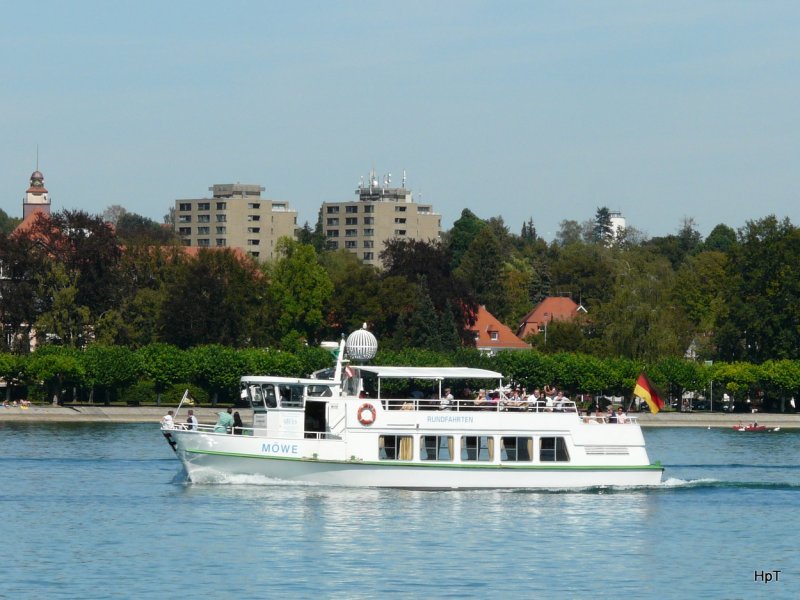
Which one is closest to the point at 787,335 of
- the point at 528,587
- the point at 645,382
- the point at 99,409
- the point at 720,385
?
the point at 720,385

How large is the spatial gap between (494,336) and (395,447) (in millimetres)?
117301

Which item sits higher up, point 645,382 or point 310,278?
point 310,278

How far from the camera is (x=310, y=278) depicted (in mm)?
136750

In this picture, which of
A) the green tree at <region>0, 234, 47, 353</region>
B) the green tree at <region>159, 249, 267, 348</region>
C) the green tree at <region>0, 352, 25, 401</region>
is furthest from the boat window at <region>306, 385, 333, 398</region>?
the green tree at <region>159, 249, 267, 348</region>

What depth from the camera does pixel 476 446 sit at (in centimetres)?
5556

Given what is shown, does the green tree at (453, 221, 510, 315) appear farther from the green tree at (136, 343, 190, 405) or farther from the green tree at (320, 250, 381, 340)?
the green tree at (136, 343, 190, 405)

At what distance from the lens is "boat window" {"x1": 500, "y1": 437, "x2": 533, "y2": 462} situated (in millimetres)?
55781

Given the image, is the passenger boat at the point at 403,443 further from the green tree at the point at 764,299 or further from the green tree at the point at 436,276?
the green tree at the point at 436,276

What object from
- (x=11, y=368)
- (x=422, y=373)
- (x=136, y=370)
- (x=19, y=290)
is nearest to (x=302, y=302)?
(x=19, y=290)

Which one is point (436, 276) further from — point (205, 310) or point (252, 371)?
point (252, 371)

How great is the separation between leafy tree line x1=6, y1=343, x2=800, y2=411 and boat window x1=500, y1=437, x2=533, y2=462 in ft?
154

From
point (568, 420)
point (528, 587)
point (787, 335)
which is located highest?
point (787, 335)

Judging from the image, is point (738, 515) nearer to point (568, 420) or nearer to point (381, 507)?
point (568, 420)

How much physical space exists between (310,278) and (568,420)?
8237cm
